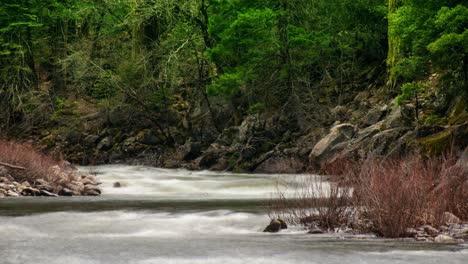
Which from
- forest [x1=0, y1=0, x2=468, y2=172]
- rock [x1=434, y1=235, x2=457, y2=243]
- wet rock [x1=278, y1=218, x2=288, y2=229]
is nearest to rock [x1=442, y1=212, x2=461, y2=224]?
rock [x1=434, y1=235, x2=457, y2=243]

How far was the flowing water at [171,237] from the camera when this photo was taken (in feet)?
26.3

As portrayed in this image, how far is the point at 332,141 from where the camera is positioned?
883 inches

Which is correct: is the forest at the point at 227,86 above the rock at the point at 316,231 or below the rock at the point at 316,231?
above

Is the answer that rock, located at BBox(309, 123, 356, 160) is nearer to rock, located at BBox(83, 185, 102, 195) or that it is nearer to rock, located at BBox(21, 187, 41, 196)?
rock, located at BBox(83, 185, 102, 195)

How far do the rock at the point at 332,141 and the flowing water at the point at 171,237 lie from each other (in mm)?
4194

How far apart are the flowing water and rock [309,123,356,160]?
4.19 m

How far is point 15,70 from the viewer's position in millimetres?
35531

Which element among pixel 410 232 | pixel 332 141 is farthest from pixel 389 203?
pixel 332 141

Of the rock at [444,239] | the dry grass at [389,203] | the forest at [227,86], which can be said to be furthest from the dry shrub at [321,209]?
the forest at [227,86]

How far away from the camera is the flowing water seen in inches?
316

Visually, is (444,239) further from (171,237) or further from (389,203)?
(171,237)

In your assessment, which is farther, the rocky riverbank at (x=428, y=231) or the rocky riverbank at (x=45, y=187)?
the rocky riverbank at (x=45, y=187)

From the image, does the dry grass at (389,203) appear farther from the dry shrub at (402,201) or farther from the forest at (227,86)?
the forest at (227,86)

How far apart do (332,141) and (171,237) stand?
12.8m
